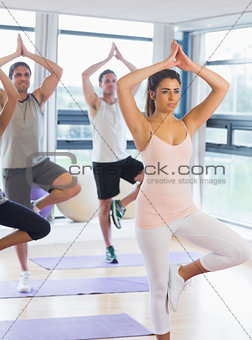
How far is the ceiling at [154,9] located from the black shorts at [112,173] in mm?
1183

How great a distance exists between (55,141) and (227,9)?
2069 mm

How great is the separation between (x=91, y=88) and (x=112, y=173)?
0.70 metres

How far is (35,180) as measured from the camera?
4.18 m

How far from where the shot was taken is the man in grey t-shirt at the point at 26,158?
13.4 feet

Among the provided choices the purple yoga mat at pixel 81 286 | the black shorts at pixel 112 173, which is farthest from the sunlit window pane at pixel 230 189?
the purple yoga mat at pixel 81 286

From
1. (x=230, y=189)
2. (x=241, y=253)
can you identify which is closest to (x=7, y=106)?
(x=241, y=253)

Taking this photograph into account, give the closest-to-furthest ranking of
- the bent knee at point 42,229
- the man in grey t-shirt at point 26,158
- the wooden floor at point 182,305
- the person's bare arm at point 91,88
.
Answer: the bent knee at point 42,229
the wooden floor at point 182,305
the man in grey t-shirt at point 26,158
the person's bare arm at point 91,88

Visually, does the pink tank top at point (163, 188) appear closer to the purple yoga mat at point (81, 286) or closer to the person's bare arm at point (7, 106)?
the person's bare arm at point (7, 106)

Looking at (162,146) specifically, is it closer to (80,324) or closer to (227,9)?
(80,324)

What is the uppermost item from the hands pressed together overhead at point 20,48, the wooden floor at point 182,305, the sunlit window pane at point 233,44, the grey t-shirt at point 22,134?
the sunlit window pane at point 233,44

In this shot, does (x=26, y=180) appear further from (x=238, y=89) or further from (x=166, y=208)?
(x=238, y=89)

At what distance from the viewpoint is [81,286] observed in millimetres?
4289

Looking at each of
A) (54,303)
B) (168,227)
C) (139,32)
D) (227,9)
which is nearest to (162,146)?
(168,227)

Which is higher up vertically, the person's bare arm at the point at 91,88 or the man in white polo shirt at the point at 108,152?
the person's bare arm at the point at 91,88
